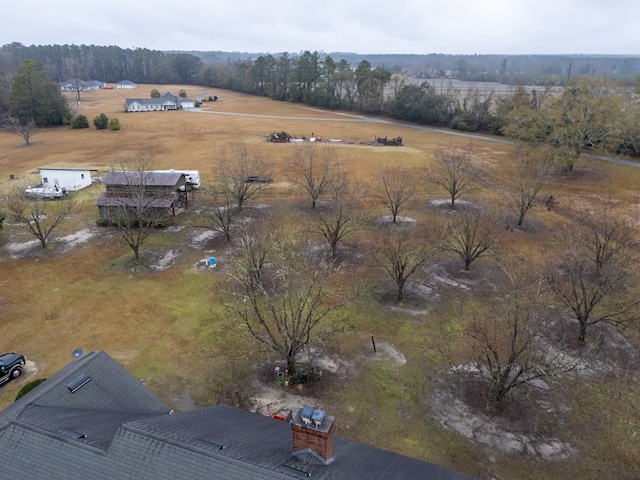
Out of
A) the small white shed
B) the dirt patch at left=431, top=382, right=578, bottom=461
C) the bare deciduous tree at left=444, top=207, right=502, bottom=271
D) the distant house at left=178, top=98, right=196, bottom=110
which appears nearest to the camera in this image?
the dirt patch at left=431, top=382, right=578, bottom=461

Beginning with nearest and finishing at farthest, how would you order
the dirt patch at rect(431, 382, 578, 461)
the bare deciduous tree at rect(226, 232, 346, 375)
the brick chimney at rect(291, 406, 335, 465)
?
the brick chimney at rect(291, 406, 335, 465) → the dirt patch at rect(431, 382, 578, 461) → the bare deciduous tree at rect(226, 232, 346, 375)

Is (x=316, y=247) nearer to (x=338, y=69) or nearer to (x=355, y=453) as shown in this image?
(x=355, y=453)

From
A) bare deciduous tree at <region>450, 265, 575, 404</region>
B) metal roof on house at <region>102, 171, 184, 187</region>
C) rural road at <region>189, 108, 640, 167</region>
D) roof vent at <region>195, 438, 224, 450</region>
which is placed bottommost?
bare deciduous tree at <region>450, 265, 575, 404</region>

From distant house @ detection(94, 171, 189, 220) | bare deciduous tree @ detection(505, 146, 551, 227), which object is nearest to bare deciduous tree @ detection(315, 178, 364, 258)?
distant house @ detection(94, 171, 189, 220)

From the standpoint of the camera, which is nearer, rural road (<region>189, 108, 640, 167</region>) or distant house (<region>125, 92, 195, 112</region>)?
rural road (<region>189, 108, 640, 167</region>)

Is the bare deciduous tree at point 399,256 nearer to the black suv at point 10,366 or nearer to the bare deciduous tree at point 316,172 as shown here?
the bare deciduous tree at point 316,172

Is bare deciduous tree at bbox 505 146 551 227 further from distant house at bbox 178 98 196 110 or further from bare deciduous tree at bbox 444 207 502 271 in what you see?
distant house at bbox 178 98 196 110

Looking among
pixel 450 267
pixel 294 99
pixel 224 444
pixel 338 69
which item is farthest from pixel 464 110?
pixel 224 444
